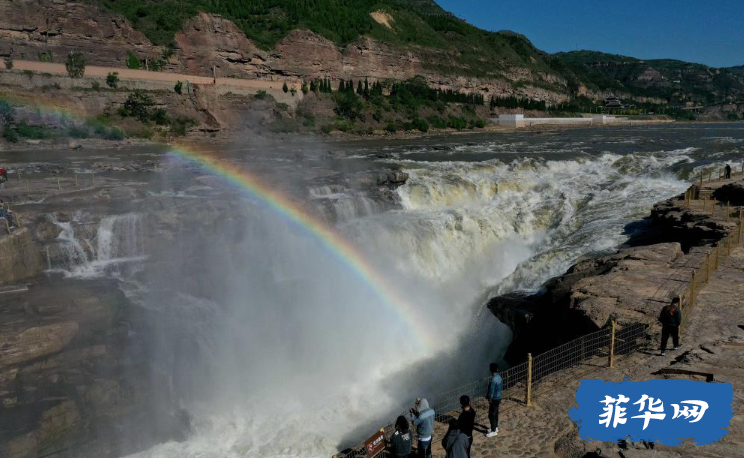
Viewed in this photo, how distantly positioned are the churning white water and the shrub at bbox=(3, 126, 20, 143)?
26.9 m

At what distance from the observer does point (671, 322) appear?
23.8ft

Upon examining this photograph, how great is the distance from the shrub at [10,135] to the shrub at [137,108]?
32.9 ft

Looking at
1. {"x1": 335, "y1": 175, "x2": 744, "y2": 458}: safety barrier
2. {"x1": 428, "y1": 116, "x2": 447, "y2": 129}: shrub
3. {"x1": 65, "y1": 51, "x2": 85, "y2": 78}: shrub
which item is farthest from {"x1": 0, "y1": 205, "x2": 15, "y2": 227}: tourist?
{"x1": 428, "y1": 116, "x2": 447, "y2": 129}: shrub

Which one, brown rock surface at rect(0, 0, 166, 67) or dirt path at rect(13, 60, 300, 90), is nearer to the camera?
dirt path at rect(13, 60, 300, 90)

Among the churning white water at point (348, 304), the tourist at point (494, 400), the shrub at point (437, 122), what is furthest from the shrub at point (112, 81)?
the tourist at point (494, 400)

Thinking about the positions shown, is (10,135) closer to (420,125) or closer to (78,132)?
(78,132)

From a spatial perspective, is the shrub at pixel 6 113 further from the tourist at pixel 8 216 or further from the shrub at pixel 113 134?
the tourist at pixel 8 216

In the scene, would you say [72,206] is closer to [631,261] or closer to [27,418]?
[27,418]

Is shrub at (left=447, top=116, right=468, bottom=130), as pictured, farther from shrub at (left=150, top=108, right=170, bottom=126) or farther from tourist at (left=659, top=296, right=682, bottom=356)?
tourist at (left=659, top=296, right=682, bottom=356)

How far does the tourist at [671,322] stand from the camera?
7207 millimetres

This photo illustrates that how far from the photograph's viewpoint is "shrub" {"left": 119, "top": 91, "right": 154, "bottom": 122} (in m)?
44.7

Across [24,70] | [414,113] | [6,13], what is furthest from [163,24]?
[414,113]

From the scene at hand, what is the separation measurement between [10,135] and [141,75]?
1835 cm

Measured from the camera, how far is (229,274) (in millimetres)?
14422
